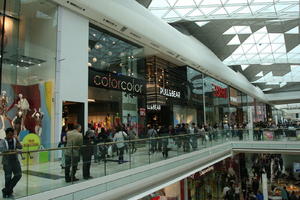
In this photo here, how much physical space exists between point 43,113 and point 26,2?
4.81 metres

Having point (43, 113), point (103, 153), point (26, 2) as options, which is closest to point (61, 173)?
point (103, 153)

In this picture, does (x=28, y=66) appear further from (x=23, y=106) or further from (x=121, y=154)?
(x=121, y=154)

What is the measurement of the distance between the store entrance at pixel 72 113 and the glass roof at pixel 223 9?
10592mm

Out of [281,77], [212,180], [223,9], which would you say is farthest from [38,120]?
[281,77]

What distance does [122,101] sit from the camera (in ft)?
54.8

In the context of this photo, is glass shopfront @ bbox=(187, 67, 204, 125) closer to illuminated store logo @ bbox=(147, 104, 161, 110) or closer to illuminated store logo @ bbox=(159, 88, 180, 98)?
illuminated store logo @ bbox=(159, 88, 180, 98)

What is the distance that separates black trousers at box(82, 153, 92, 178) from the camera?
643 centimetres

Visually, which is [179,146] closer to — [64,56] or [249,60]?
[64,56]

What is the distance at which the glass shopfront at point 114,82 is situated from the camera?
1423cm

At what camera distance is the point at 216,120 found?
31.4 meters

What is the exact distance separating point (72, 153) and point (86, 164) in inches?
21.6

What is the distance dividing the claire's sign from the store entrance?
93.5 inches

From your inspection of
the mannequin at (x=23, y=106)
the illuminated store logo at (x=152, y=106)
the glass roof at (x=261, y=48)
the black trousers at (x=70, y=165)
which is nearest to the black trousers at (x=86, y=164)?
the black trousers at (x=70, y=165)

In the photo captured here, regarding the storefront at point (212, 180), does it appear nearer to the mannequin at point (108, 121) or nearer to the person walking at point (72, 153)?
the mannequin at point (108, 121)
